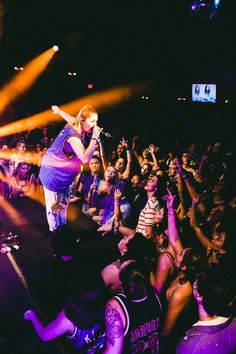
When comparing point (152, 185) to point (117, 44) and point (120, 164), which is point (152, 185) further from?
point (117, 44)

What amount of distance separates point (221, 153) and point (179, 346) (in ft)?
9.15

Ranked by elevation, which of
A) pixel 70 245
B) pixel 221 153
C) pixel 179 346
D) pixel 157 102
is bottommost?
pixel 179 346

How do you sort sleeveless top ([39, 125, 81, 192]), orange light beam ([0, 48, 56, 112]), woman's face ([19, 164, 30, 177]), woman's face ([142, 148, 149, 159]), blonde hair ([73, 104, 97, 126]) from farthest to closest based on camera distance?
orange light beam ([0, 48, 56, 112])
woman's face ([19, 164, 30, 177])
woman's face ([142, 148, 149, 159])
blonde hair ([73, 104, 97, 126])
sleeveless top ([39, 125, 81, 192])

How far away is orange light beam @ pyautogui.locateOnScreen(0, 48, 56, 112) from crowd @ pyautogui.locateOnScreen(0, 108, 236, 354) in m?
2.11

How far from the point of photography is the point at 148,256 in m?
2.72

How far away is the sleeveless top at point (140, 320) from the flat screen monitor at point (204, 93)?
535cm

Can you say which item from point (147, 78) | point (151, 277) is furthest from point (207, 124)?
point (151, 277)

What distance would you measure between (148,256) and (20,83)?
641cm

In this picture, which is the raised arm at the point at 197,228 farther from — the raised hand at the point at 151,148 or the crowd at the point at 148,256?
the raised hand at the point at 151,148

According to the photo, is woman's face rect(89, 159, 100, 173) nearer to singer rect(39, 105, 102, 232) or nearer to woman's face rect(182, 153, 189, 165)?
singer rect(39, 105, 102, 232)

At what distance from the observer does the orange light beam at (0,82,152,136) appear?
281 inches

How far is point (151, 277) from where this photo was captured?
2824 millimetres

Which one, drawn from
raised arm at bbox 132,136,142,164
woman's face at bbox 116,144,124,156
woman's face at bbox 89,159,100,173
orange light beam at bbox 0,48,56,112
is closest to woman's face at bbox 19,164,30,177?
woman's face at bbox 89,159,100,173

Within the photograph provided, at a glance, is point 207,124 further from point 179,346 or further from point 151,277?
point 179,346
